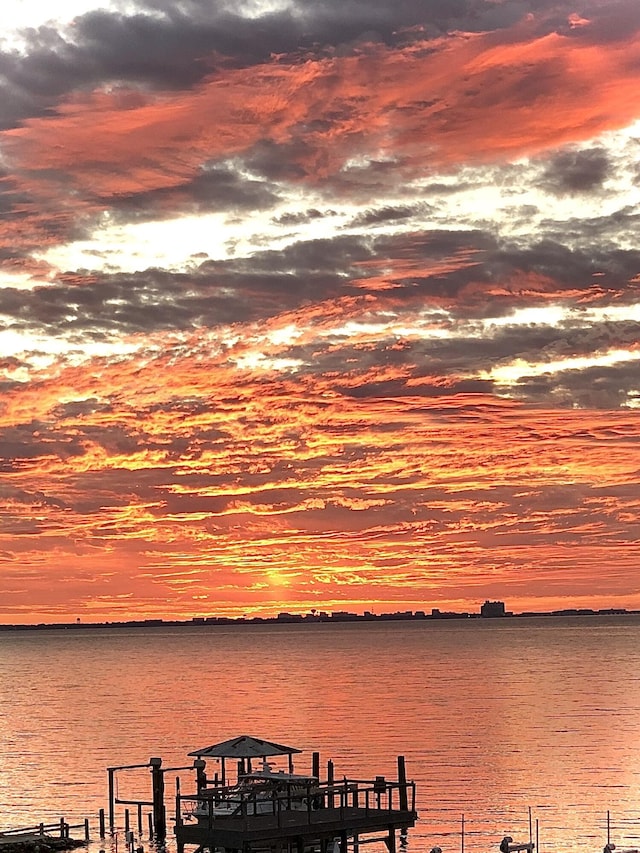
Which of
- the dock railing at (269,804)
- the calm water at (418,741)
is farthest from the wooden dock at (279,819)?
the calm water at (418,741)

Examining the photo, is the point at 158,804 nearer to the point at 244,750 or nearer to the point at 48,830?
the point at 48,830

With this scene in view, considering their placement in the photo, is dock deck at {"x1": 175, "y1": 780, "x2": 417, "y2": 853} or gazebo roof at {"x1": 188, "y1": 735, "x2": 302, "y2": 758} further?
gazebo roof at {"x1": 188, "y1": 735, "x2": 302, "y2": 758}

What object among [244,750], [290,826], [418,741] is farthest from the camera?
[418,741]

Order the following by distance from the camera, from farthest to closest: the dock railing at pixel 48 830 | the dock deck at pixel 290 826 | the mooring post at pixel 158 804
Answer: the mooring post at pixel 158 804, the dock railing at pixel 48 830, the dock deck at pixel 290 826

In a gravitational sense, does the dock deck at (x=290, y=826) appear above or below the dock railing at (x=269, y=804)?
below

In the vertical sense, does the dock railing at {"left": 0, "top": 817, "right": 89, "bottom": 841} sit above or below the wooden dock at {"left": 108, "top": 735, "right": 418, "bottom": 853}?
below

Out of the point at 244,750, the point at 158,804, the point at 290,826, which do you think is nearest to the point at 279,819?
the point at 290,826

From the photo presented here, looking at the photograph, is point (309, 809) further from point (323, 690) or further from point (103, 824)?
point (323, 690)

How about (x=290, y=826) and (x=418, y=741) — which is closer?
(x=290, y=826)

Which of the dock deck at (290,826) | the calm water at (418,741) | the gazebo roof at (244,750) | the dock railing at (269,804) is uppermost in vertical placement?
the gazebo roof at (244,750)

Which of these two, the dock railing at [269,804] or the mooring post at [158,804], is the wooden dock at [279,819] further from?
the mooring post at [158,804]

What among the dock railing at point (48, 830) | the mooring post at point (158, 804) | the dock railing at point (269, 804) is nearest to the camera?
the dock railing at point (269, 804)

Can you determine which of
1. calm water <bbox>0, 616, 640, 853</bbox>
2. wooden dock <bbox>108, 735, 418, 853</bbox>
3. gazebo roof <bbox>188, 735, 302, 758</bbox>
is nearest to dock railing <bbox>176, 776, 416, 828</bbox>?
Answer: wooden dock <bbox>108, 735, 418, 853</bbox>

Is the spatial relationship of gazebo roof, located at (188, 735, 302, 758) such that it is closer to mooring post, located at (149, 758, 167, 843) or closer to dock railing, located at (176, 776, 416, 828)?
dock railing, located at (176, 776, 416, 828)
